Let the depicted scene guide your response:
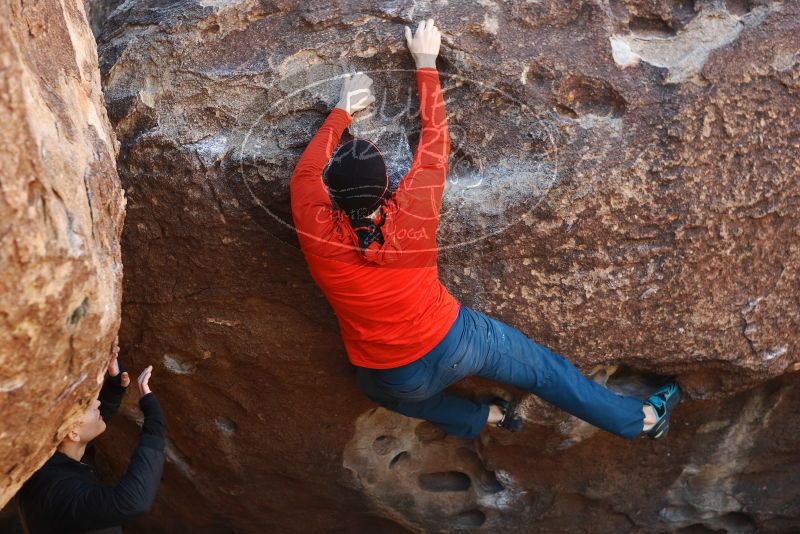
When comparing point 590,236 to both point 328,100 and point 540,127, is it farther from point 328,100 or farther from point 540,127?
point 328,100

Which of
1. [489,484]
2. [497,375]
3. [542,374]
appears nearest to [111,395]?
[497,375]

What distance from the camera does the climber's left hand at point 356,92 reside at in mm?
2373

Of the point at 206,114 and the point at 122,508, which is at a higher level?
the point at 206,114

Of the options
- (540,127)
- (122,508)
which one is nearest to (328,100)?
(540,127)

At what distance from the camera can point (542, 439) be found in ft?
9.50

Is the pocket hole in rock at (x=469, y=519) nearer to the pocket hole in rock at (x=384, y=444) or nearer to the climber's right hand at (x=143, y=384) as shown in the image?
the pocket hole in rock at (x=384, y=444)

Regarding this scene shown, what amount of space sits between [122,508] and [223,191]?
2.82 ft

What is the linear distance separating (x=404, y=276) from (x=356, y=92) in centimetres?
53

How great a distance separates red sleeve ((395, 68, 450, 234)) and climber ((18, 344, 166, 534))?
2.60 feet

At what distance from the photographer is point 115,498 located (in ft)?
7.02

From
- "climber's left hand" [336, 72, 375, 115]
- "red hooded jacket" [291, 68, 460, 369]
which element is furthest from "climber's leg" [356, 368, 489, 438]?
"climber's left hand" [336, 72, 375, 115]

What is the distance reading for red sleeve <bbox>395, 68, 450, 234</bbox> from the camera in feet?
7.23

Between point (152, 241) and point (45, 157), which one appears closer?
point (45, 157)

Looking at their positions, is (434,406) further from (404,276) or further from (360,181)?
(360,181)
